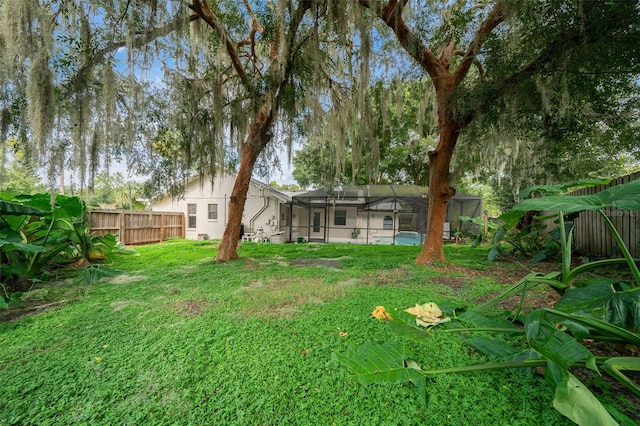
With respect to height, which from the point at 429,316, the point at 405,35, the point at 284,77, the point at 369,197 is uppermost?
the point at 405,35

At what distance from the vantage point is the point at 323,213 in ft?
46.1

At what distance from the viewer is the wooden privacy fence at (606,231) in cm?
403

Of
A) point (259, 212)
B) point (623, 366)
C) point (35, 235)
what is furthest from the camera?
point (259, 212)

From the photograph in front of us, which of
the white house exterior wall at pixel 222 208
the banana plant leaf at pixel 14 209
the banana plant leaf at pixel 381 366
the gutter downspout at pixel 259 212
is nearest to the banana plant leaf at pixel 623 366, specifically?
the banana plant leaf at pixel 381 366

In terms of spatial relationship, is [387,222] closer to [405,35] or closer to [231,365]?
[405,35]

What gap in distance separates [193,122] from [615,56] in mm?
6766

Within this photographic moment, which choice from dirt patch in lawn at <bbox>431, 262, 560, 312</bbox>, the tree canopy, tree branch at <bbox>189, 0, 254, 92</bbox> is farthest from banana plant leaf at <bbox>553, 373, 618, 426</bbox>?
tree branch at <bbox>189, 0, 254, 92</bbox>

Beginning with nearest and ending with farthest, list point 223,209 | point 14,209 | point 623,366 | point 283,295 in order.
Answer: point 623,366 < point 14,209 < point 283,295 < point 223,209

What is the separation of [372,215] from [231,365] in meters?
12.4

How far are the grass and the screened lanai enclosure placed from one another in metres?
8.60

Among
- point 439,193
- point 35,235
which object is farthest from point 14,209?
point 439,193

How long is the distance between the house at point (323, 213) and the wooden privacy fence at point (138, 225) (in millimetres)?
761

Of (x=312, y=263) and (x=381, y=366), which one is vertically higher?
(x=381, y=366)

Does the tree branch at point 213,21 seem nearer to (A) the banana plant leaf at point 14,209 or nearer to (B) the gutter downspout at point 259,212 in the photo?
(A) the banana plant leaf at point 14,209
